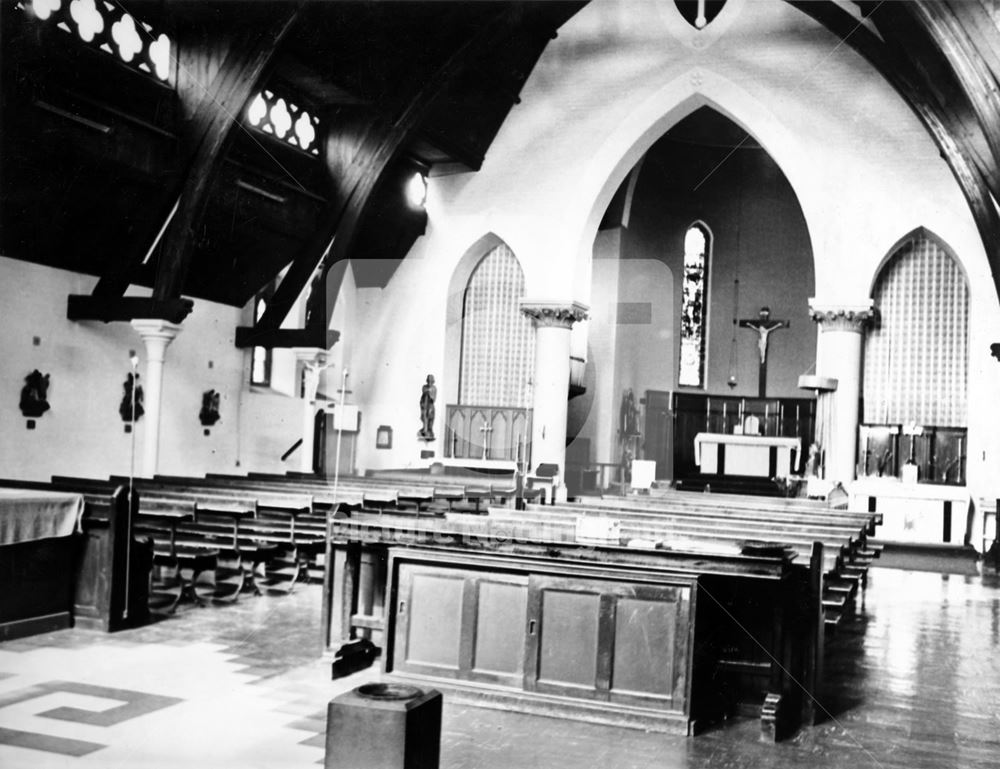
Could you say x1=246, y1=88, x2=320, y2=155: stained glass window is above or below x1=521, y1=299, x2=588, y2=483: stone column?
above

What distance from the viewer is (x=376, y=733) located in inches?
114

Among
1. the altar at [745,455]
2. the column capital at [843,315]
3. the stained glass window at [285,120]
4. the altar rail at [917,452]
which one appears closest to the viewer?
the stained glass window at [285,120]

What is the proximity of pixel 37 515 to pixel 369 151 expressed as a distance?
404 inches

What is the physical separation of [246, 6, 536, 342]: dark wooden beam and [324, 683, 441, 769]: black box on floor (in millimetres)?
13640

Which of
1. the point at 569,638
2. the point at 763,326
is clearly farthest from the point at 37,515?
the point at 763,326

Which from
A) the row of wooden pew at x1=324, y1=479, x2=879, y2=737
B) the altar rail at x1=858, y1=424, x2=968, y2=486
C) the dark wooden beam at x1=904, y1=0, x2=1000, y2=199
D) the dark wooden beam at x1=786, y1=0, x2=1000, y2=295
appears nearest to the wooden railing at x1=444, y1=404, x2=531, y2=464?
the altar rail at x1=858, y1=424, x2=968, y2=486

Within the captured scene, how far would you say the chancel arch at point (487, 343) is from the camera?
19844 millimetres

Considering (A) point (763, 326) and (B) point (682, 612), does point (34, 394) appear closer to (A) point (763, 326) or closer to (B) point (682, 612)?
(B) point (682, 612)

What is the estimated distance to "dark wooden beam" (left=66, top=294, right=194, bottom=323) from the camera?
13.7 m

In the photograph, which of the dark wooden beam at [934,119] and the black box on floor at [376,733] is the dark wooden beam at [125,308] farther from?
the black box on floor at [376,733]

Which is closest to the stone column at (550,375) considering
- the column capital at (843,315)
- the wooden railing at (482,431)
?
the wooden railing at (482,431)

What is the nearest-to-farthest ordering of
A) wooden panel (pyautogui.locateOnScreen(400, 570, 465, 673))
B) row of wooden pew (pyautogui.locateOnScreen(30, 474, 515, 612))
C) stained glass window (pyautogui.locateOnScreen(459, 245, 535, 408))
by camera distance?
wooden panel (pyautogui.locateOnScreen(400, 570, 465, 673))
row of wooden pew (pyautogui.locateOnScreen(30, 474, 515, 612))
stained glass window (pyautogui.locateOnScreen(459, 245, 535, 408))

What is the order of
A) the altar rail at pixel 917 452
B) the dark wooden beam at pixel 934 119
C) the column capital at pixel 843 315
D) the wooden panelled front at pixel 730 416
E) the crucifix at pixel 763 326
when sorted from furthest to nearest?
the wooden panelled front at pixel 730 416, the crucifix at pixel 763 326, the column capital at pixel 843 315, the altar rail at pixel 917 452, the dark wooden beam at pixel 934 119

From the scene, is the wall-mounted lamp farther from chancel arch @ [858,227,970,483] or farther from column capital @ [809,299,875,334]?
chancel arch @ [858,227,970,483]
